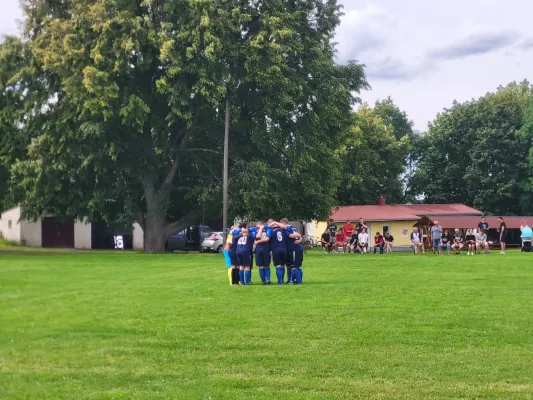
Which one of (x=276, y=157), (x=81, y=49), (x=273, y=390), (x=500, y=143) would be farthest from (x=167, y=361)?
(x=500, y=143)

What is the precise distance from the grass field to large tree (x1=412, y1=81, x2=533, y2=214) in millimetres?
60917

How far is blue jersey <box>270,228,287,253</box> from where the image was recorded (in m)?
21.5

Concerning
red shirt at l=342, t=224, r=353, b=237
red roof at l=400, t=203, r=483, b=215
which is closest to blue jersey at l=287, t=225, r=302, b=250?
red shirt at l=342, t=224, r=353, b=237

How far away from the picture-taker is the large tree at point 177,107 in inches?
1636

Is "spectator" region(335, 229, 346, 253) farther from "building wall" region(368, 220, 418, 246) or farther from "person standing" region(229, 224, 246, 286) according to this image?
"person standing" region(229, 224, 246, 286)

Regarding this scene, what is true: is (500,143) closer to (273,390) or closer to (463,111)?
Answer: (463,111)

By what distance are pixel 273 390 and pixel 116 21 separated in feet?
117

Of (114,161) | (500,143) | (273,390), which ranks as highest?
(500,143)

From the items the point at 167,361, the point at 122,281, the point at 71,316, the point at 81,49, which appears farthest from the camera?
the point at 81,49

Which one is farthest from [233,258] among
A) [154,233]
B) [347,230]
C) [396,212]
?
[396,212]

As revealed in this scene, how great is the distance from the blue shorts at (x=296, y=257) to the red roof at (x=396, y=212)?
4454 cm

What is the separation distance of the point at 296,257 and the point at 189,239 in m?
34.9

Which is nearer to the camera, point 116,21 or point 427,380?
point 427,380

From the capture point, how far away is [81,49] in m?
41.2
